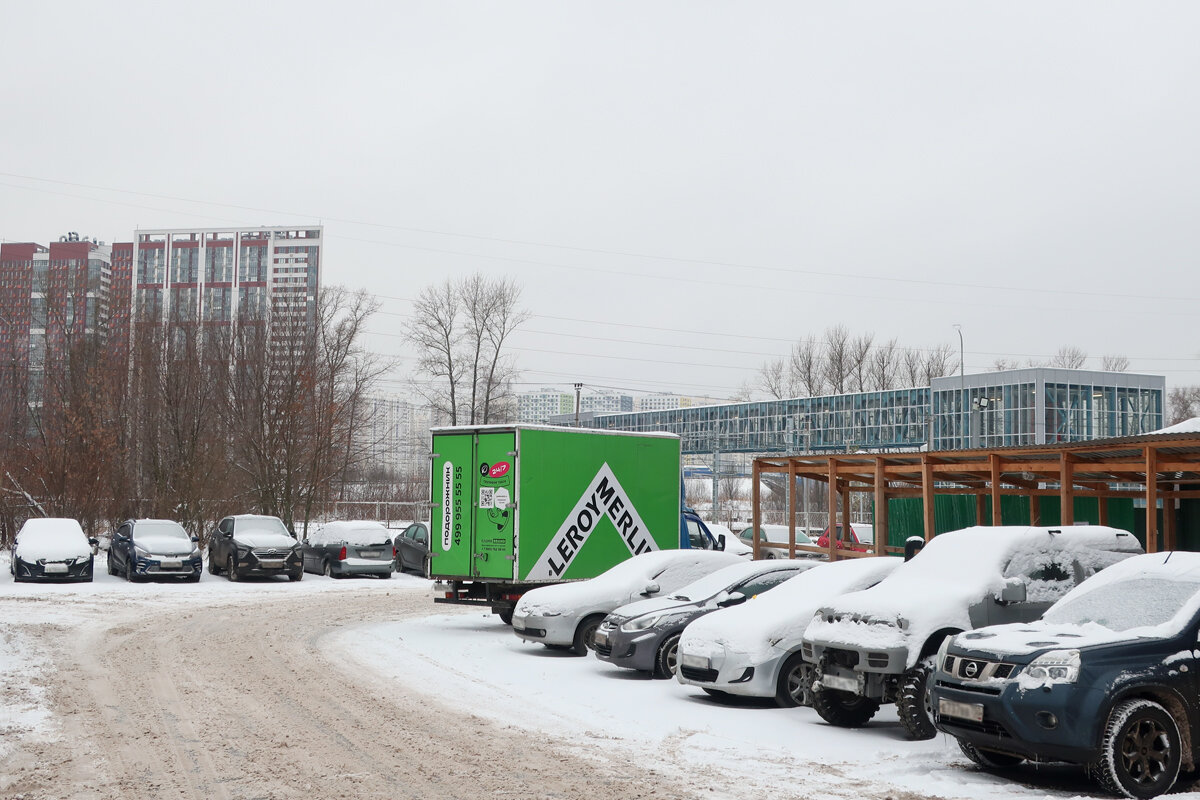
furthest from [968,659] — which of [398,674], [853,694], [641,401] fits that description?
[641,401]

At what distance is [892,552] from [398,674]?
16564 mm

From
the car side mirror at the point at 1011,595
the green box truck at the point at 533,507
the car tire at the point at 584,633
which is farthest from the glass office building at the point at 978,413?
the car side mirror at the point at 1011,595

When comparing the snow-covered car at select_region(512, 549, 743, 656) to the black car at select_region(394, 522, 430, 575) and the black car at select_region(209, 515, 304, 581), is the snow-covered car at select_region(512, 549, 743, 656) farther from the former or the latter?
the black car at select_region(394, 522, 430, 575)

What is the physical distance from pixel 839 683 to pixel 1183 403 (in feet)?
293

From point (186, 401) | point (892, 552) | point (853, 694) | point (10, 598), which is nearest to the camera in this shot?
point (853, 694)

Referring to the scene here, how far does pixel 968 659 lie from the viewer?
314 inches

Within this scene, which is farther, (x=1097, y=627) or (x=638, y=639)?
(x=638, y=639)

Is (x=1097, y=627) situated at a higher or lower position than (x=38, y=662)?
higher

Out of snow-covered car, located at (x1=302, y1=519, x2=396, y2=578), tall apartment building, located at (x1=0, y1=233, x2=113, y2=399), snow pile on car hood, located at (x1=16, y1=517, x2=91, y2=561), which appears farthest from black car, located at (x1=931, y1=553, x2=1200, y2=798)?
tall apartment building, located at (x1=0, y1=233, x2=113, y2=399)

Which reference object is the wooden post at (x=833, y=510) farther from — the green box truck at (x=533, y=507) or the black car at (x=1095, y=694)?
the black car at (x=1095, y=694)

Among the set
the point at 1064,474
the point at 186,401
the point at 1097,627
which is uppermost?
the point at 186,401

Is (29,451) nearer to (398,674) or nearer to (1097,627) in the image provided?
(398,674)

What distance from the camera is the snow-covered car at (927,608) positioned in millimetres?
9258

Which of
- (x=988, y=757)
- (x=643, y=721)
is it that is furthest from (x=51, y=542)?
(x=988, y=757)
